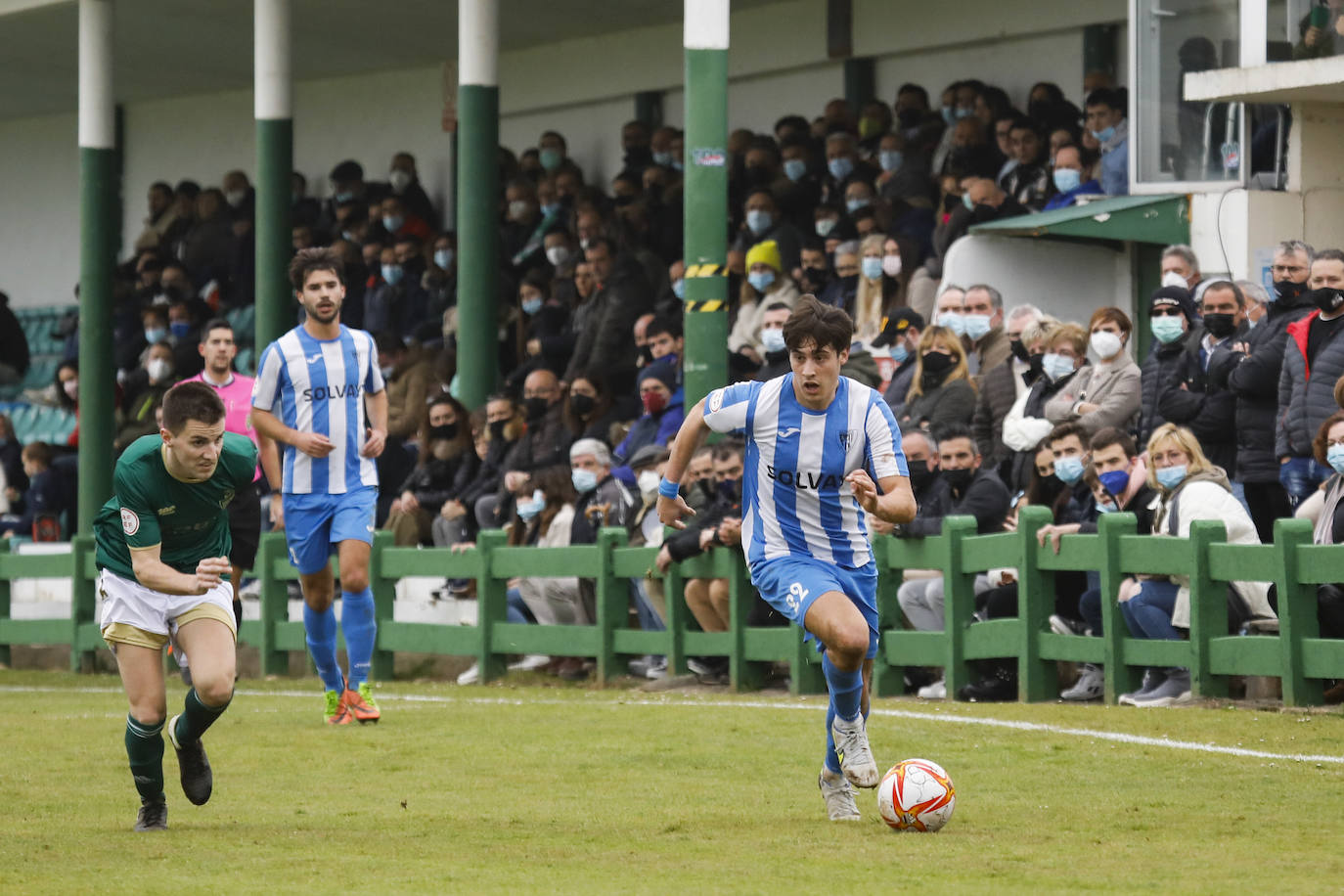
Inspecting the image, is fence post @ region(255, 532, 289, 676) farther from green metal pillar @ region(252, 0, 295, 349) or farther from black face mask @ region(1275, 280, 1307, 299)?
black face mask @ region(1275, 280, 1307, 299)

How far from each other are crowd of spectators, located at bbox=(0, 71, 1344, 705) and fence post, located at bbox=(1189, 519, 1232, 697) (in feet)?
1.06

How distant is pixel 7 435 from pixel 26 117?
448 inches

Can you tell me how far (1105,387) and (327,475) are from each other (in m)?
4.78

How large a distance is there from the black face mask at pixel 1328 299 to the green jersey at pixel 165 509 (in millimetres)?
6411

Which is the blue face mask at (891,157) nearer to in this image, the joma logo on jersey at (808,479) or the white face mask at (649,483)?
the white face mask at (649,483)

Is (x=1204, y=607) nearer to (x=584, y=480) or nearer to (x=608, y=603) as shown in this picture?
(x=608, y=603)

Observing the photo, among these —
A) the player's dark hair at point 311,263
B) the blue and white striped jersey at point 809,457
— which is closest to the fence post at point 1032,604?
the player's dark hair at point 311,263

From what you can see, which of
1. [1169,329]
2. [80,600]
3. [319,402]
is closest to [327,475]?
[319,402]

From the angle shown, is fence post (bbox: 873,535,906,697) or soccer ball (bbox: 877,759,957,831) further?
fence post (bbox: 873,535,906,697)

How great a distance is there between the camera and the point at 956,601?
522 inches

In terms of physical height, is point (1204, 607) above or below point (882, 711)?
above

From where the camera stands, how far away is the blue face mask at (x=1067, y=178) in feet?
56.5

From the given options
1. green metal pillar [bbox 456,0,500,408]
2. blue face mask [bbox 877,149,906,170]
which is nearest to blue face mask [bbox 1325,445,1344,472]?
blue face mask [bbox 877,149,906,170]

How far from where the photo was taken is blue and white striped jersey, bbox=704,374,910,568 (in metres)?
8.45
